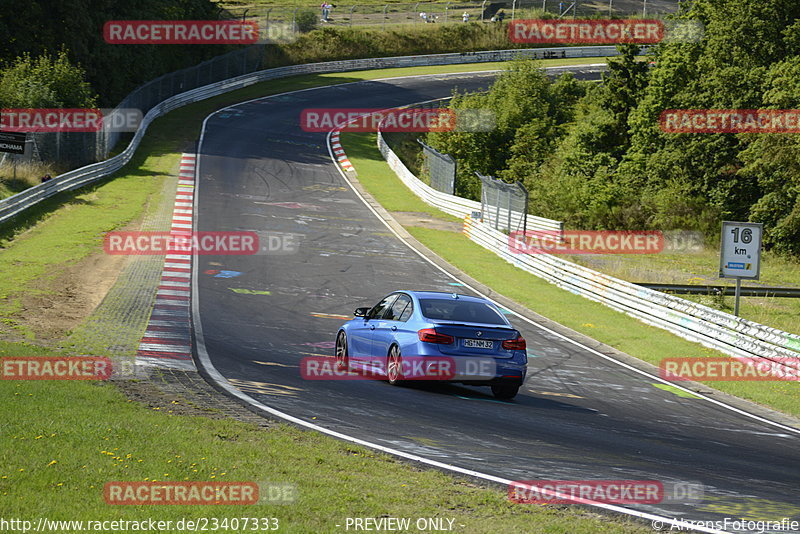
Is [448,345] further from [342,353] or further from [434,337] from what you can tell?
[342,353]

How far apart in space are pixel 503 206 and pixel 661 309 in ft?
42.2

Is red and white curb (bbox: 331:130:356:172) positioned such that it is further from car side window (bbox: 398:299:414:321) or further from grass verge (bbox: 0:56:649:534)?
grass verge (bbox: 0:56:649:534)

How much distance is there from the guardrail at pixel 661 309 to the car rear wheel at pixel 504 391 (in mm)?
6794

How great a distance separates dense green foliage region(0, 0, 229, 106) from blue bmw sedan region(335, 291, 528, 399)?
30.6 metres

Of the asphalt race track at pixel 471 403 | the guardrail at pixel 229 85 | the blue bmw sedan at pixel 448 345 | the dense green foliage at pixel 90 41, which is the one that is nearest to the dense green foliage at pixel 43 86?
the dense green foliage at pixel 90 41

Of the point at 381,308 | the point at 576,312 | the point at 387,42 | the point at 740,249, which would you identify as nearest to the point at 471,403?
the point at 381,308

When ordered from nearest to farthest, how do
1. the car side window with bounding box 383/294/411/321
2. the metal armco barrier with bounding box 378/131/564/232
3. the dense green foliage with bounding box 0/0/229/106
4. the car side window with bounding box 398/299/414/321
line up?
the car side window with bounding box 398/299/414/321 → the car side window with bounding box 383/294/411/321 → the metal armco barrier with bounding box 378/131/564/232 → the dense green foliage with bounding box 0/0/229/106

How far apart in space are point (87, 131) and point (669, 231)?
2702 cm

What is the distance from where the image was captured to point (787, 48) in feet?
134

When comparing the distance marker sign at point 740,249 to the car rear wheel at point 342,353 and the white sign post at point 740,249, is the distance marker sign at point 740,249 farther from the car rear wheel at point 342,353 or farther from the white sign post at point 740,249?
the car rear wheel at point 342,353

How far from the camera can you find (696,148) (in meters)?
42.4

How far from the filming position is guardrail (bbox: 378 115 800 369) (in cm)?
1764

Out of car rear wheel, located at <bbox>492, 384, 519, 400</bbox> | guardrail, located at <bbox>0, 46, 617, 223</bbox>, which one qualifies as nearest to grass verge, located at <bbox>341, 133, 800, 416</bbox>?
car rear wheel, located at <bbox>492, 384, 519, 400</bbox>

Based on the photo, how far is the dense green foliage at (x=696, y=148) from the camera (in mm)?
38781
